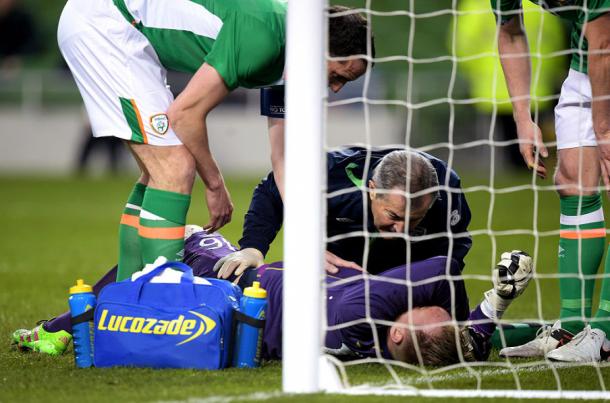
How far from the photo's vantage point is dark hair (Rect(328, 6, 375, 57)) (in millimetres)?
4203

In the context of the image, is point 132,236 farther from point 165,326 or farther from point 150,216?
point 165,326

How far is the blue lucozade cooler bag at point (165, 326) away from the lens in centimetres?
379

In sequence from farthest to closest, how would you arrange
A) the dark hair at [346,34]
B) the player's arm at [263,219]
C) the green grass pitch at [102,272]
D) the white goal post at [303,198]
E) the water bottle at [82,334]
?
1. the player's arm at [263,219]
2. the dark hair at [346,34]
3. the water bottle at [82,334]
4. the green grass pitch at [102,272]
5. the white goal post at [303,198]

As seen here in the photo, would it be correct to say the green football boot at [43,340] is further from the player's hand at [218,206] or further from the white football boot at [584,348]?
the white football boot at [584,348]

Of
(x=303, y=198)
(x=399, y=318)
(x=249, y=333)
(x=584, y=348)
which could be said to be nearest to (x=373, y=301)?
(x=399, y=318)

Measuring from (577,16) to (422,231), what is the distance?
111cm

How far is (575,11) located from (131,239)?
6.85 feet

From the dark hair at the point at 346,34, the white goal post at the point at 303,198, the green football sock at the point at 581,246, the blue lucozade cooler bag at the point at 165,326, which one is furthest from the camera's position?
the green football sock at the point at 581,246

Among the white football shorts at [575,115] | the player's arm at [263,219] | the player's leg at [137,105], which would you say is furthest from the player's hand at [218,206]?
the white football shorts at [575,115]

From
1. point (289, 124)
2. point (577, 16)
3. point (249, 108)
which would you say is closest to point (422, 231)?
point (577, 16)

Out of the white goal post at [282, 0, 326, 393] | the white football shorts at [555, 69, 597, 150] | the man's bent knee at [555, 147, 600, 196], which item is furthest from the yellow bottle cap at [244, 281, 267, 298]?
the white football shorts at [555, 69, 597, 150]

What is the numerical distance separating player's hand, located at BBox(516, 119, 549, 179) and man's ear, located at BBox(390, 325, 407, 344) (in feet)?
2.88

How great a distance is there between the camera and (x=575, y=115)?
439 centimetres

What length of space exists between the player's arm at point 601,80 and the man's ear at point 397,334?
97cm
